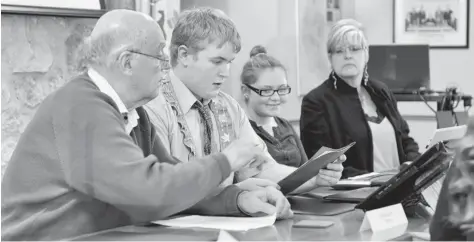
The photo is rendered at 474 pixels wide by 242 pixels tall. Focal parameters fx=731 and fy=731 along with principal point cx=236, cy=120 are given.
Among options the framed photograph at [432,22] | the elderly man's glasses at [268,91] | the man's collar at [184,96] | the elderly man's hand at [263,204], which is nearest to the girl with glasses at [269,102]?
the elderly man's glasses at [268,91]

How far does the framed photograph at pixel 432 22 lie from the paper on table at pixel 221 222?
4.89 meters

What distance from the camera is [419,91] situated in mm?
5203

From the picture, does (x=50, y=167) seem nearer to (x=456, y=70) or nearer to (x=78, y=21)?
(x=78, y=21)

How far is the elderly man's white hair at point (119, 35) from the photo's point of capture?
1.84 m

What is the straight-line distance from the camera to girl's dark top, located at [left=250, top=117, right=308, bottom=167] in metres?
3.30

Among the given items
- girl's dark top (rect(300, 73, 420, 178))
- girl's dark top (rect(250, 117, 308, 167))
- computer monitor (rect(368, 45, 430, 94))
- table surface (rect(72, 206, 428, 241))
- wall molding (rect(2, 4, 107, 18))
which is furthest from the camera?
computer monitor (rect(368, 45, 430, 94))

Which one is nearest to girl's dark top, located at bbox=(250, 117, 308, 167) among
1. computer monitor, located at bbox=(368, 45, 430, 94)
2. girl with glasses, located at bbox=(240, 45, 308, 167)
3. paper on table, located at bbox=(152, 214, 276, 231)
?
girl with glasses, located at bbox=(240, 45, 308, 167)

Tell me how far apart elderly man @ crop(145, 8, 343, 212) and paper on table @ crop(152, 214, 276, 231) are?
39 centimetres

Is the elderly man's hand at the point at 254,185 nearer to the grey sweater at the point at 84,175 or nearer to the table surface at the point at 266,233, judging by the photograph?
the table surface at the point at 266,233

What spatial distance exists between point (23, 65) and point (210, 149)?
3.02ft

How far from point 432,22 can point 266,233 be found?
5.17m

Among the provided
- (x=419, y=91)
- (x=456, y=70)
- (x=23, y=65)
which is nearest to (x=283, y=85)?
(x=23, y=65)

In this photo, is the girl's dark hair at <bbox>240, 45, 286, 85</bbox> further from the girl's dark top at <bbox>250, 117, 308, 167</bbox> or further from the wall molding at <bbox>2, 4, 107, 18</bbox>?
the wall molding at <bbox>2, 4, 107, 18</bbox>

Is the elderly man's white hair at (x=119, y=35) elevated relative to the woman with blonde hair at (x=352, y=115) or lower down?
elevated
